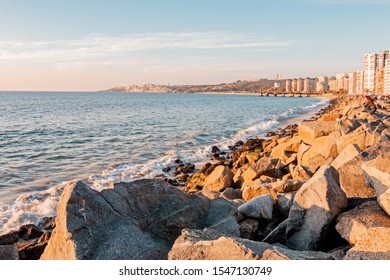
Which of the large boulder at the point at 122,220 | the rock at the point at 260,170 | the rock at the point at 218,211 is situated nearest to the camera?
the large boulder at the point at 122,220

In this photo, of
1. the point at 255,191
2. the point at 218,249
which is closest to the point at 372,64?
the point at 255,191

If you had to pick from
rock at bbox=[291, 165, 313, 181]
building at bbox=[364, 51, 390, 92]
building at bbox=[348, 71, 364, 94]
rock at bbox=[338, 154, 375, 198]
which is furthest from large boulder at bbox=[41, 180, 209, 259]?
building at bbox=[348, 71, 364, 94]

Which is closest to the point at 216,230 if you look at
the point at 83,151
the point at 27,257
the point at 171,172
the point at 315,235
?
the point at 315,235

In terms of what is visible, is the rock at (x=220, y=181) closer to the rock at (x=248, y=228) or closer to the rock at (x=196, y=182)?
the rock at (x=196, y=182)

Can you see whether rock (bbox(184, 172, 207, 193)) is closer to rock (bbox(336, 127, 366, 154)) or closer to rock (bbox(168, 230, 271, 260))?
rock (bbox(336, 127, 366, 154))

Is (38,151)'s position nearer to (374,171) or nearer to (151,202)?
(151,202)

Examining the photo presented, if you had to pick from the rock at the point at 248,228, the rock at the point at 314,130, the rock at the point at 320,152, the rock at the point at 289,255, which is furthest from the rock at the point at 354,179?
the rock at the point at 314,130

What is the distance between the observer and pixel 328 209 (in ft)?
16.6

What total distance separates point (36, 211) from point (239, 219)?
669cm

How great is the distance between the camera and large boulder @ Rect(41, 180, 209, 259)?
171 inches

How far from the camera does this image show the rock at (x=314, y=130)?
40.6ft

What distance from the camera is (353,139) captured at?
918cm

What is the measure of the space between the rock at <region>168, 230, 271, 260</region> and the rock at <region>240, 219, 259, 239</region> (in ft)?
3.94

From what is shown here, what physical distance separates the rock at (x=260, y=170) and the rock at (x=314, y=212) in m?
4.95
